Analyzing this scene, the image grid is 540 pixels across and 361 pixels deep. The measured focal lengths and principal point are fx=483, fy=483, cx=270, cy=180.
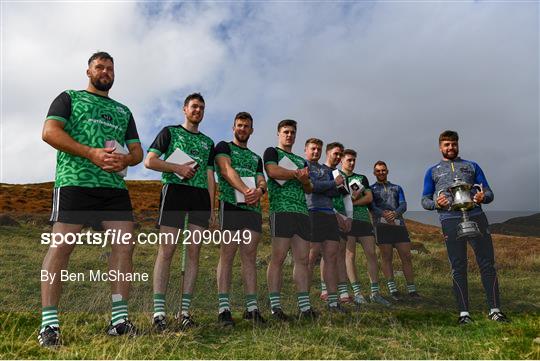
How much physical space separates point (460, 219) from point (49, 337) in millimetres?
5100

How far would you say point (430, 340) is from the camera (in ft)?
17.4

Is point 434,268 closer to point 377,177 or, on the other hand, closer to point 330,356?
point 377,177

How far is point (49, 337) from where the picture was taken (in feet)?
14.5

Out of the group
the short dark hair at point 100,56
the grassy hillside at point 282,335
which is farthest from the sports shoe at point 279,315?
the short dark hair at point 100,56

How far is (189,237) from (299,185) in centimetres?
185

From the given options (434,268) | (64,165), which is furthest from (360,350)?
(434,268)

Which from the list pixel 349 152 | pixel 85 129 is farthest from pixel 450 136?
pixel 85 129

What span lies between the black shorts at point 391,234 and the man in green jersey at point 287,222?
3.71 m

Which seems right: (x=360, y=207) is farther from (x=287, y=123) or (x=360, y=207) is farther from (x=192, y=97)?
(x=192, y=97)

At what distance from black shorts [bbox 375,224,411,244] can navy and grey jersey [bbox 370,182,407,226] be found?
142mm

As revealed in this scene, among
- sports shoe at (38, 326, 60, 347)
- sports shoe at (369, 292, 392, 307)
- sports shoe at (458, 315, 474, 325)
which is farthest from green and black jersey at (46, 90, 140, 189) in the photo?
sports shoe at (369, 292, 392, 307)

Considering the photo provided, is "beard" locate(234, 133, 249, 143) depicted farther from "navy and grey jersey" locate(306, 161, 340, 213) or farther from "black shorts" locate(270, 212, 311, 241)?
"navy and grey jersey" locate(306, 161, 340, 213)

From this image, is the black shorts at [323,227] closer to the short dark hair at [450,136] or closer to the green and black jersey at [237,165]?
the green and black jersey at [237,165]

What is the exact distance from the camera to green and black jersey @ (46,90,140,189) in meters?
4.72
